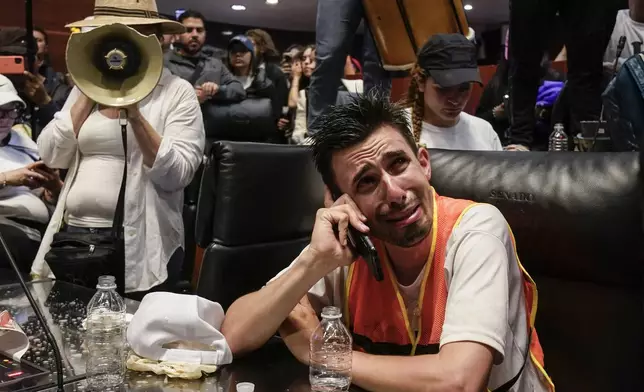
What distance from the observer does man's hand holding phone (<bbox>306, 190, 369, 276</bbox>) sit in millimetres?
1385

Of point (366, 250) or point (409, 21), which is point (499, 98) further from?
point (366, 250)

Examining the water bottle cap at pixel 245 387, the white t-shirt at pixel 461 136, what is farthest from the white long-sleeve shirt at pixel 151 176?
the water bottle cap at pixel 245 387

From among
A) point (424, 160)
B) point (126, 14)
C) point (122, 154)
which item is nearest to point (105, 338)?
point (424, 160)

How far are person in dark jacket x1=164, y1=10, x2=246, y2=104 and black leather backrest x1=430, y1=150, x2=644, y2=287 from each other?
2.31 metres

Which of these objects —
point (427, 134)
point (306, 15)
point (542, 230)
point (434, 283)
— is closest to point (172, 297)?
point (434, 283)

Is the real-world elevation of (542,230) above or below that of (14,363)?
above

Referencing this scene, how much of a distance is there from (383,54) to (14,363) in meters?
2.15

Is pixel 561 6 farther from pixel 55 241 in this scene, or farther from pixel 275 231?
pixel 55 241

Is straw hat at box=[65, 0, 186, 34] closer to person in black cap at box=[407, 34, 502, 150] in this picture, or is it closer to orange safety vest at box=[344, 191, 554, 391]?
person in black cap at box=[407, 34, 502, 150]

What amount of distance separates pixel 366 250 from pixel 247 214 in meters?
0.54

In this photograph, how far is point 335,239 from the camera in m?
1.39

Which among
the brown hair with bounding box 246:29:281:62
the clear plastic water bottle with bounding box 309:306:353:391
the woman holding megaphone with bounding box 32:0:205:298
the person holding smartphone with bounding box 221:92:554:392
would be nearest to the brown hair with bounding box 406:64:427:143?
the woman holding megaphone with bounding box 32:0:205:298

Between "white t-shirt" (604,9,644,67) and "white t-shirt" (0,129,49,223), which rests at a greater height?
"white t-shirt" (604,9,644,67)

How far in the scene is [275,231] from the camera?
1890 mm
